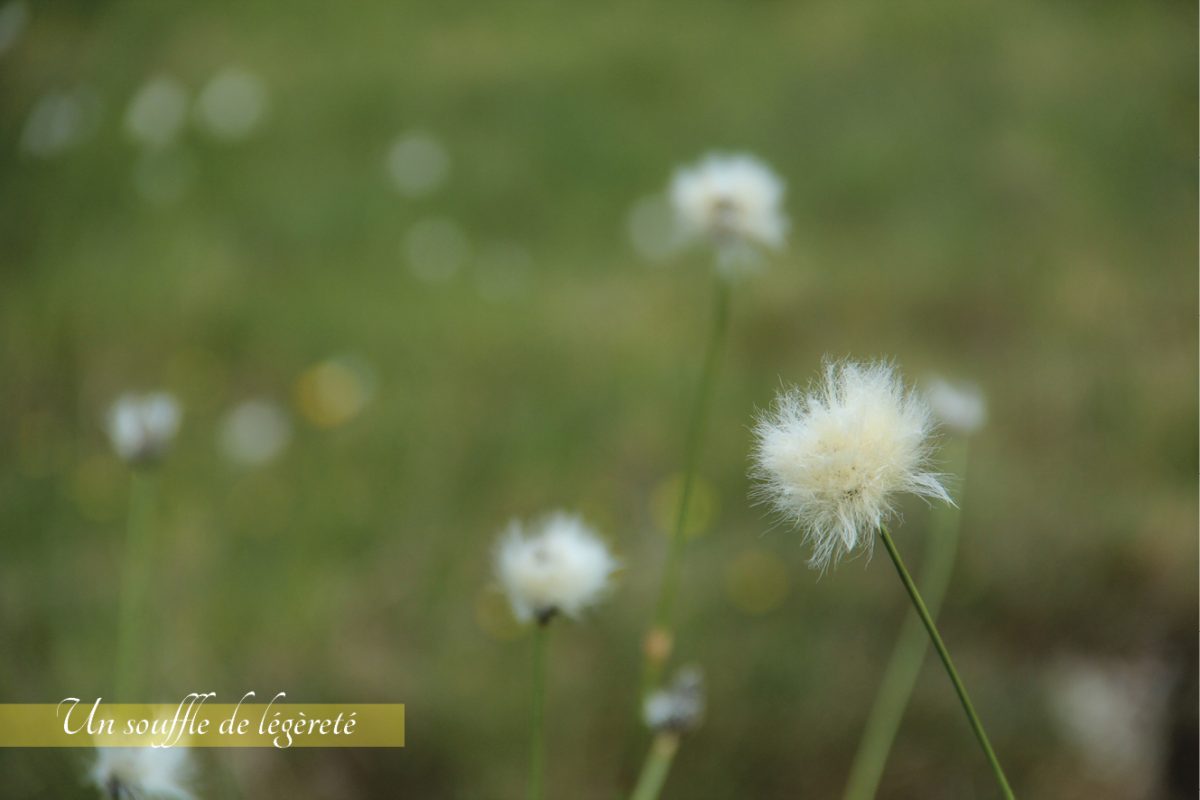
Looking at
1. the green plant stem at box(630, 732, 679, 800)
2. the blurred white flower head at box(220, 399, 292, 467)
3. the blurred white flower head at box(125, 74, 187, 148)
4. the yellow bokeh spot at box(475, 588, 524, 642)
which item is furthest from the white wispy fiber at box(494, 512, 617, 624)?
the blurred white flower head at box(125, 74, 187, 148)

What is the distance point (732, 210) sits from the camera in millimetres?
1026

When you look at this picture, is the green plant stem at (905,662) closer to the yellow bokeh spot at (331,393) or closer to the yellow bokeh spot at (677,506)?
the yellow bokeh spot at (677,506)

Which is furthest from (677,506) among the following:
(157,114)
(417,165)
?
(157,114)

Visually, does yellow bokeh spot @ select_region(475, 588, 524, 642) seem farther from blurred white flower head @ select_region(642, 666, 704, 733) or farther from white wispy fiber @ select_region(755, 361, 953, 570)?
white wispy fiber @ select_region(755, 361, 953, 570)

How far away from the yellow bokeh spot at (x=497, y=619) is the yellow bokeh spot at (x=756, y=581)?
343mm

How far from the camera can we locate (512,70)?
3.20m

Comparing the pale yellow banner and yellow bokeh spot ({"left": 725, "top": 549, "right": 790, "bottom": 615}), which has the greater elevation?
yellow bokeh spot ({"left": 725, "top": 549, "right": 790, "bottom": 615})

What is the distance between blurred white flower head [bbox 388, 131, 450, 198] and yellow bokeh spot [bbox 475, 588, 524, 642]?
55.9 inches

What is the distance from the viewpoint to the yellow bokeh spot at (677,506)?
1760 mm

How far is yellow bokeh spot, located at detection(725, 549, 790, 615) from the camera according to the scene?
159 centimetres

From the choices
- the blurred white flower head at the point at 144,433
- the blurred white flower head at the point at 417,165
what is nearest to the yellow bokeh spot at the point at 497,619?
the blurred white flower head at the point at 144,433

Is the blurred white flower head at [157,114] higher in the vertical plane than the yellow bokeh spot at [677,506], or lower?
higher

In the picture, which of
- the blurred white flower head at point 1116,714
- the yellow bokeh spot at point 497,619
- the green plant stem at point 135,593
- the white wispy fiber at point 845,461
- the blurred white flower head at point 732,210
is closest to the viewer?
the white wispy fiber at point 845,461

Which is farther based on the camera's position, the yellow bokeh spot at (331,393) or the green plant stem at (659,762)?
the yellow bokeh spot at (331,393)
